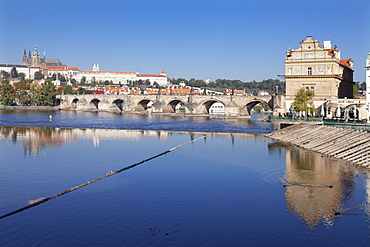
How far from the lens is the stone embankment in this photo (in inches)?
1571

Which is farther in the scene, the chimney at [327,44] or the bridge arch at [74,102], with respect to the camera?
the bridge arch at [74,102]

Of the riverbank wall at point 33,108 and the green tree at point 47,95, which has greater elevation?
the green tree at point 47,95

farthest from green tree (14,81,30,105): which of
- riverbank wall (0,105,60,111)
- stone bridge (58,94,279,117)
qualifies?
stone bridge (58,94,279,117)

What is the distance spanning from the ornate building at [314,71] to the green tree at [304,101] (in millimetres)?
2919

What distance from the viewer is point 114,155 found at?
4550cm

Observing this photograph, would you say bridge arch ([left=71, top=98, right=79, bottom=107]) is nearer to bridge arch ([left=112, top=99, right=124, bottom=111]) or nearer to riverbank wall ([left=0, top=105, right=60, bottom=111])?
riverbank wall ([left=0, top=105, right=60, bottom=111])

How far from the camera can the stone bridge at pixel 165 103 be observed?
123 metres

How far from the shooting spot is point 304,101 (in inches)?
→ 3000

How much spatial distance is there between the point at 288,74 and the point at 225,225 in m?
62.8

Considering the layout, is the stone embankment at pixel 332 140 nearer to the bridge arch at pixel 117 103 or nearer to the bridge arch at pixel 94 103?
the bridge arch at pixel 117 103

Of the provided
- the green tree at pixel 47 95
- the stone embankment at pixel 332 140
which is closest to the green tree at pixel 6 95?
the green tree at pixel 47 95

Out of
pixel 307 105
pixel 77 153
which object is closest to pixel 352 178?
pixel 77 153

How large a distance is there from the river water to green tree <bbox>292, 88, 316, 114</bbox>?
28.6 metres

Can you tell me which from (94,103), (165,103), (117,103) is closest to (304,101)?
(165,103)
